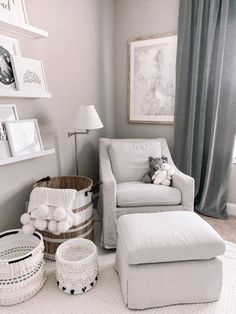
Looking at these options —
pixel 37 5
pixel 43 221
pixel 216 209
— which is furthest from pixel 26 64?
pixel 216 209

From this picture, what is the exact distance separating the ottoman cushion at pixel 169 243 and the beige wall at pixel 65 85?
41.0 inches

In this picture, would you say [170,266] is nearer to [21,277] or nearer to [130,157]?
[21,277]

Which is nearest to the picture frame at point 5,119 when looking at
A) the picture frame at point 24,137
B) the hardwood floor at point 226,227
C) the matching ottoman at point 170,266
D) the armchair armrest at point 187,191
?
the picture frame at point 24,137

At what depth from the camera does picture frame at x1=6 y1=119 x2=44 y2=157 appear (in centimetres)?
175

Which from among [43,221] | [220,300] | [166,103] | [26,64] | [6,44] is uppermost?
[6,44]

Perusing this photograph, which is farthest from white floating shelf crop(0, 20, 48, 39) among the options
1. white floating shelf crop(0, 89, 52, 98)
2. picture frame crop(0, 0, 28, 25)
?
white floating shelf crop(0, 89, 52, 98)

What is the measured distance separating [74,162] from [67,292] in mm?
1360

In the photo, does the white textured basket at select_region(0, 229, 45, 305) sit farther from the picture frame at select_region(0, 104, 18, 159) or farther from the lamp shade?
the lamp shade

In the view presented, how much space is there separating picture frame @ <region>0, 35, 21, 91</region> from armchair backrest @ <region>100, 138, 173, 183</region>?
1113 mm

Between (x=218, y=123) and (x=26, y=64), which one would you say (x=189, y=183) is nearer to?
(x=218, y=123)

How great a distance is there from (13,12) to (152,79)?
1617 millimetres

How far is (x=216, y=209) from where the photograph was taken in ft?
8.35

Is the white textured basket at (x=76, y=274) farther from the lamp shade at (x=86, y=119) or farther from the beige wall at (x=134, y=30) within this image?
the beige wall at (x=134, y=30)

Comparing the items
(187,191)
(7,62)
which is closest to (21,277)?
(187,191)
